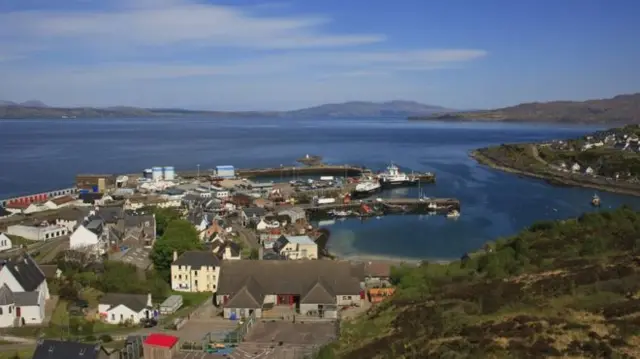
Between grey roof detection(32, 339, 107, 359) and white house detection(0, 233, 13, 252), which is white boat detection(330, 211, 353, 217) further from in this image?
grey roof detection(32, 339, 107, 359)

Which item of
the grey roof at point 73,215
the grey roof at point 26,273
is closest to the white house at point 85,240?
the grey roof at point 73,215

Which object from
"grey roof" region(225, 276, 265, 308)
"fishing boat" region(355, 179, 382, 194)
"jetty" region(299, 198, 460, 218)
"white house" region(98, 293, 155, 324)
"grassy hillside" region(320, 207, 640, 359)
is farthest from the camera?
"fishing boat" region(355, 179, 382, 194)

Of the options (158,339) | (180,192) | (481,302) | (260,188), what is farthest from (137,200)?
(481,302)

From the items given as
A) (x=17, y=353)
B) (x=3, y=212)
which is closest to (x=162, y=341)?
(x=17, y=353)

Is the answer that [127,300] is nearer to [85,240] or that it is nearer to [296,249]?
[296,249]

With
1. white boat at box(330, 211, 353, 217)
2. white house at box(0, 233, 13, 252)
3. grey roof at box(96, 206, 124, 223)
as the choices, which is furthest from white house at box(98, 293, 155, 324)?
white boat at box(330, 211, 353, 217)

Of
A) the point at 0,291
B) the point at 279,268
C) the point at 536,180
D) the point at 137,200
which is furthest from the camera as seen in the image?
the point at 536,180

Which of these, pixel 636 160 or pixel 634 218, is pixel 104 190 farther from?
pixel 636 160
